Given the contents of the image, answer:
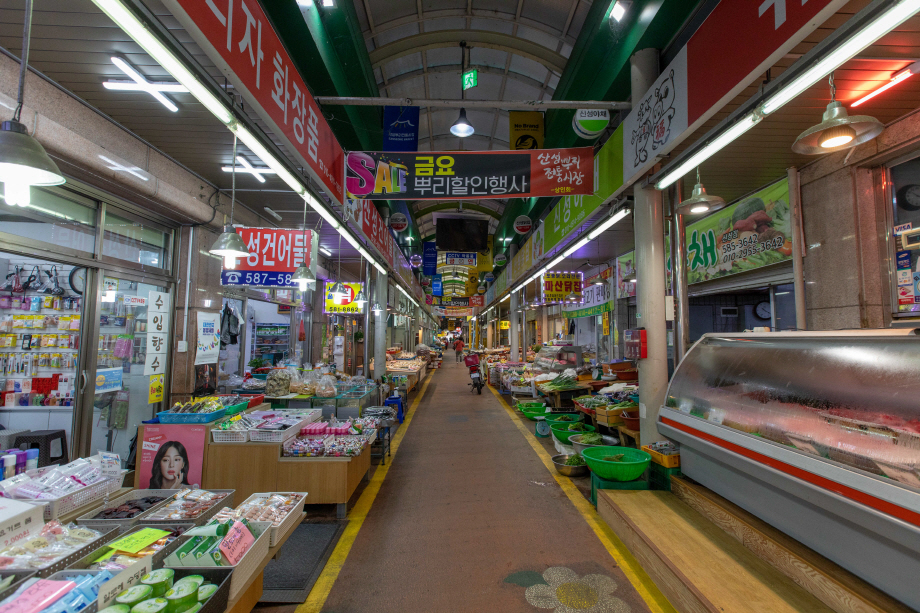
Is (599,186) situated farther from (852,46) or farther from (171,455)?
(171,455)

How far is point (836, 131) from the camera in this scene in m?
2.90

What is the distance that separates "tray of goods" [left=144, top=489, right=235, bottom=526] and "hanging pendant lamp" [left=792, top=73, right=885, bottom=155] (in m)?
5.03

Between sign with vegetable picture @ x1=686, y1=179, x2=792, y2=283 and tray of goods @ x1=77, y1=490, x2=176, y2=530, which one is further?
sign with vegetable picture @ x1=686, y1=179, x2=792, y2=283

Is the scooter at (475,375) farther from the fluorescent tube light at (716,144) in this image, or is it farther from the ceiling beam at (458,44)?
the fluorescent tube light at (716,144)

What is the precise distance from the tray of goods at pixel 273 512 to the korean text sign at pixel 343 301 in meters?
6.98

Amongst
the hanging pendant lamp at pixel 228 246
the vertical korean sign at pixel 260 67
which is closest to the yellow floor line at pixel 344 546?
the hanging pendant lamp at pixel 228 246

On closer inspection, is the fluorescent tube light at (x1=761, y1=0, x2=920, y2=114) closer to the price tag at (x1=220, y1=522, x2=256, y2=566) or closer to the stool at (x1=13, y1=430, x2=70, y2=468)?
the price tag at (x1=220, y1=522, x2=256, y2=566)

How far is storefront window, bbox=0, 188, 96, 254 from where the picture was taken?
163 inches

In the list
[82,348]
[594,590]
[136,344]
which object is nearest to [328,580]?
[594,590]

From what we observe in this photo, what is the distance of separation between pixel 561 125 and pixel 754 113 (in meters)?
4.53

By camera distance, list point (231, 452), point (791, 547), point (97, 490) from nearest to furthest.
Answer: point (791, 547) < point (97, 490) < point (231, 452)

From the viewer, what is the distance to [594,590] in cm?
313

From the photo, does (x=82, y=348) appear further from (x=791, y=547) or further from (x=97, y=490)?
(x=791, y=547)

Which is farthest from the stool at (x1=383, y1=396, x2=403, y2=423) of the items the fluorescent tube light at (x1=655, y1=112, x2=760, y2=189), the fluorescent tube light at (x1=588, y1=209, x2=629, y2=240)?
the fluorescent tube light at (x1=655, y1=112, x2=760, y2=189)
